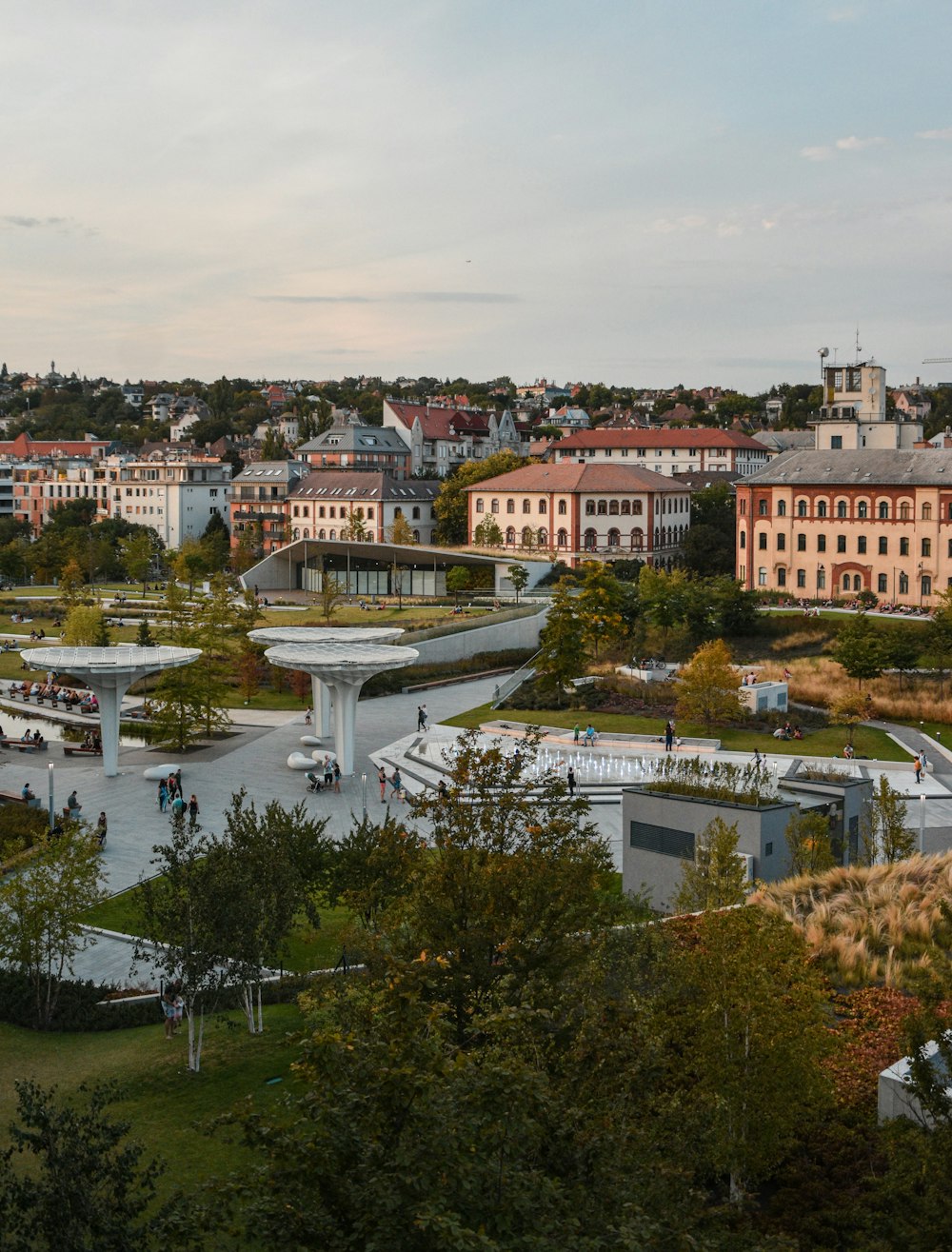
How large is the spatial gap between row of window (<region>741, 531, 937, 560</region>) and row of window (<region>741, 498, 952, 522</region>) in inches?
46.6

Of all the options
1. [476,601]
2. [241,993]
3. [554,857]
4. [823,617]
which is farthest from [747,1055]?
[476,601]

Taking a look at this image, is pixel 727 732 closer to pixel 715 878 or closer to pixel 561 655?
pixel 561 655

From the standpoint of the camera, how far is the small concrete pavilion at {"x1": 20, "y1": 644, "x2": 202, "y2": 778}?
1463 inches

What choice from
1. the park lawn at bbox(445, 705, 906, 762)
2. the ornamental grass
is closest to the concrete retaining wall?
the park lawn at bbox(445, 705, 906, 762)

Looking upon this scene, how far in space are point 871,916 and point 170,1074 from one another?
10679mm

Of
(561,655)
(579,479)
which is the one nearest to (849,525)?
(579,479)

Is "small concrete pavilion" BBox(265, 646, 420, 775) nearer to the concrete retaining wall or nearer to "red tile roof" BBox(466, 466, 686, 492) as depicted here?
the concrete retaining wall

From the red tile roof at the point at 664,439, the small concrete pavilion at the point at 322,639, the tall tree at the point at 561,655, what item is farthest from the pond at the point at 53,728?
the red tile roof at the point at 664,439

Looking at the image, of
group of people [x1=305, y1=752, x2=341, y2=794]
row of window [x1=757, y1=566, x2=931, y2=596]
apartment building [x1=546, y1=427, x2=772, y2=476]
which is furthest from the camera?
apartment building [x1=546, y1=427, x2=772, y2=476]

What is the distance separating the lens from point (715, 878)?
18.4m

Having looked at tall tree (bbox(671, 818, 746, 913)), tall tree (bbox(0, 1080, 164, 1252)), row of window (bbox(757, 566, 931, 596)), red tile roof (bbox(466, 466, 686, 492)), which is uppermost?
red tile roof (bbox(466, 466, 686, 492))

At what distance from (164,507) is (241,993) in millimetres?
98566

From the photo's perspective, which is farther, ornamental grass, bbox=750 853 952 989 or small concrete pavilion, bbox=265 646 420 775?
small concrete pavilion, bbox=265 646 420 775

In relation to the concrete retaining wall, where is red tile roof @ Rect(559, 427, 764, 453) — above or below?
above
